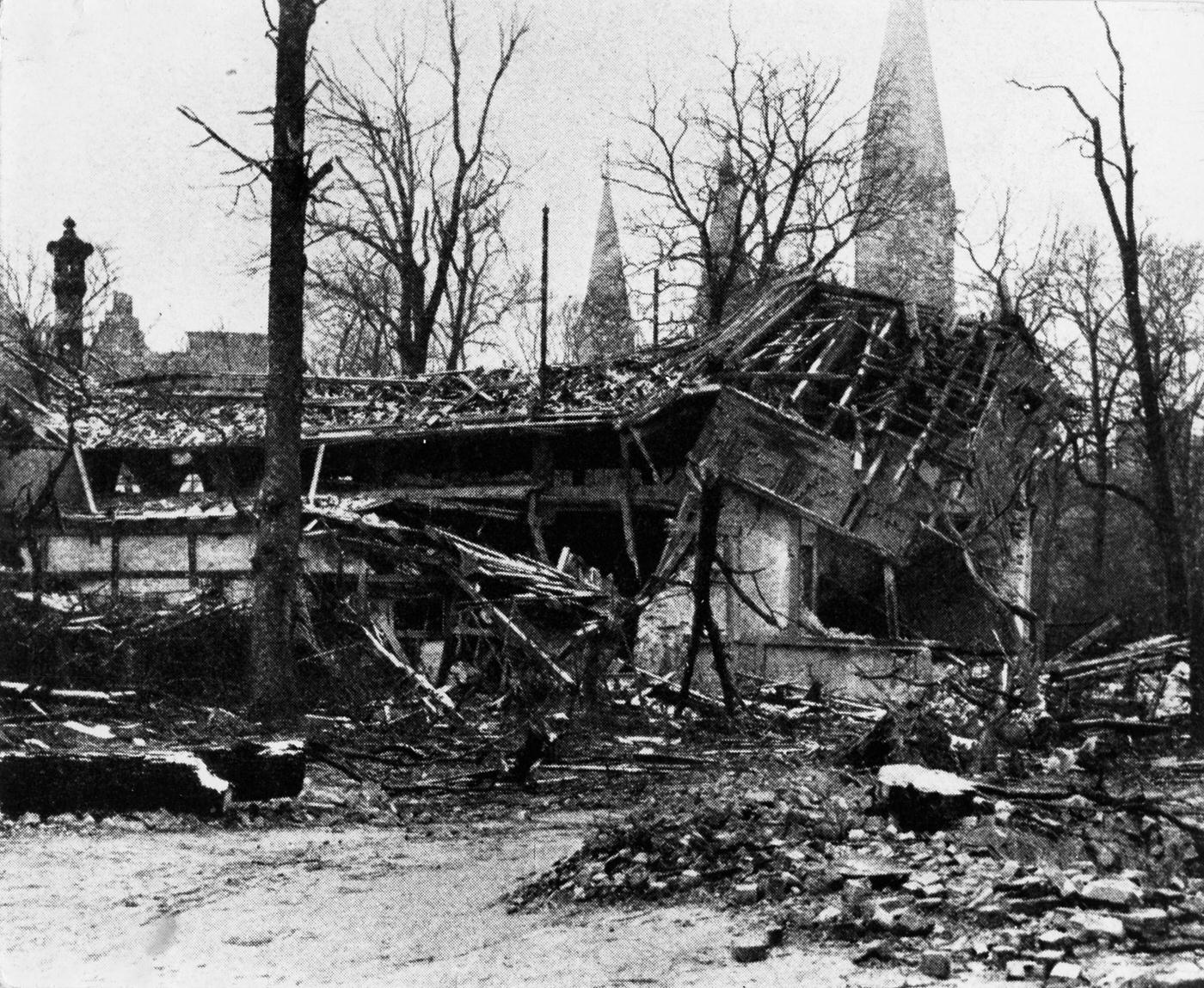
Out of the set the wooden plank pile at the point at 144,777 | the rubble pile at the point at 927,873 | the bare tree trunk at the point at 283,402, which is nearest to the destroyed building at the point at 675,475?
the bare tree trunk at the point at 283,402

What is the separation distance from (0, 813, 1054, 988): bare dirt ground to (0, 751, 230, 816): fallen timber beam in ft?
2.12

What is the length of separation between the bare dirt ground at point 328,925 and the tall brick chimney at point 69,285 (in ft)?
76.9

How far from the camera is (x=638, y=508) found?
20.4m

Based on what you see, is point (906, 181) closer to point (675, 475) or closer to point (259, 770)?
point (675, 475)

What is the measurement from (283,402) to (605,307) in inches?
899

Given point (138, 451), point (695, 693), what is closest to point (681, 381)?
point (695, 693)

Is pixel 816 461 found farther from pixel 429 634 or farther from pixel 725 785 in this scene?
pixel 725 785

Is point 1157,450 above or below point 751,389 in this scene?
below

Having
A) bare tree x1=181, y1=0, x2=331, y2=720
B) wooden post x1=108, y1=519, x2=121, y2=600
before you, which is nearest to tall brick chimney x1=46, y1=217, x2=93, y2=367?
wooden post x1=108, y1=519, x2=121, y2=600

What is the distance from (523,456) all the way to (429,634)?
A: 17.1 ft

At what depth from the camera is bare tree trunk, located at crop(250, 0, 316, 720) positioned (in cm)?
1266

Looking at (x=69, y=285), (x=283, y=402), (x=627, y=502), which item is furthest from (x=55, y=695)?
(x=69, y=285)

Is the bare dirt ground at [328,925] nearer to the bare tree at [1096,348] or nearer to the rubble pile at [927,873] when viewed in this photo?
the rubble pile at [927,873]

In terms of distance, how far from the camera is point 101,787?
329 inches
